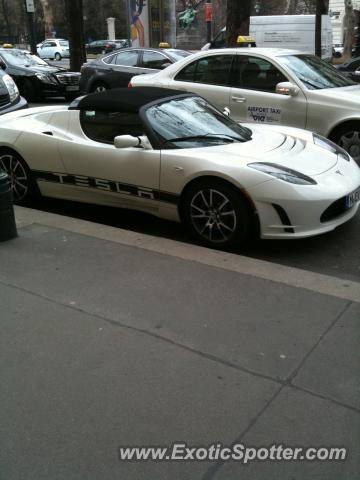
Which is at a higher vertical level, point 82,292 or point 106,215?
point 82,292

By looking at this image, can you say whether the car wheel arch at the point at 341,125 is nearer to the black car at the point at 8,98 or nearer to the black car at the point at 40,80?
the black car at the point at 8,98

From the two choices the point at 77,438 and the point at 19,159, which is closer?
the point at 77,438

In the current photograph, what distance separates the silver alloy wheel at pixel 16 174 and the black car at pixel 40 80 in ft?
32.0

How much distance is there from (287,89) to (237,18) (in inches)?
294

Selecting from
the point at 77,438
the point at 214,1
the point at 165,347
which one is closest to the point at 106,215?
the point at 165,347

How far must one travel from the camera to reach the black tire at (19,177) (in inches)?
237

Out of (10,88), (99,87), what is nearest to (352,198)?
(10,88)

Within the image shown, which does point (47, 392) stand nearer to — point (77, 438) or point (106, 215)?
point (77, 438)

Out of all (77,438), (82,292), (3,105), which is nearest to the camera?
(77,438)

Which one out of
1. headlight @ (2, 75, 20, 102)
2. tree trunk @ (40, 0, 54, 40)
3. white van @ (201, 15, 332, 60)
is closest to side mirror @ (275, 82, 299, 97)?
headlight @ (2, 75, 20, 102)

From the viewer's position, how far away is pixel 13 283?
13.0 feet

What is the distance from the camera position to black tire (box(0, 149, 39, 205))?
19.8 ft

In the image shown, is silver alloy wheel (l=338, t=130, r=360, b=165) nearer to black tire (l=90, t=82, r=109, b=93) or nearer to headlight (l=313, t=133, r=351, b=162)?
headlight (l=313, t=133, r=351, b=162)

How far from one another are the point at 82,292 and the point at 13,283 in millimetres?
552
